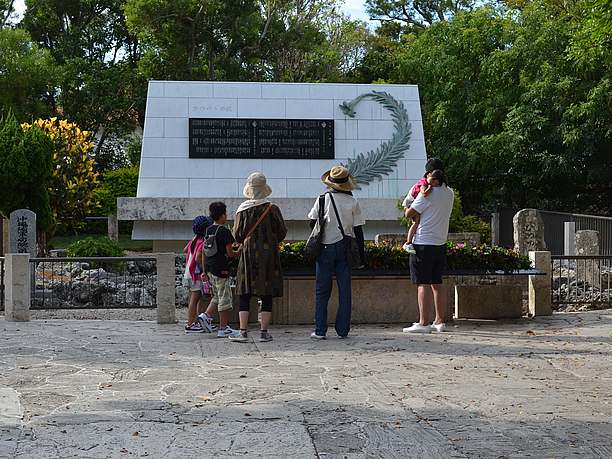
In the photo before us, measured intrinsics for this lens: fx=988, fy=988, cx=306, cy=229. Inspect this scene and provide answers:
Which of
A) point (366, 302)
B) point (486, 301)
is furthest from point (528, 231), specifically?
point (366, 302)

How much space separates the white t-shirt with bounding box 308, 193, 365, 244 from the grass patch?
17.4 meters

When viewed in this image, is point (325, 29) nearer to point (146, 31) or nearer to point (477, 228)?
point (146, 31)

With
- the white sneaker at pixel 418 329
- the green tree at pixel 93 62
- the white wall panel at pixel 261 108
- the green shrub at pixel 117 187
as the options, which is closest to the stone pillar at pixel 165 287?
the white sneaker at pixel 418 329

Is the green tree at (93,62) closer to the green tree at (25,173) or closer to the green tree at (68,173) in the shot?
the green tree at (68,173)

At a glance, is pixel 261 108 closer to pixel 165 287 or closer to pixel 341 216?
pixel 165 287

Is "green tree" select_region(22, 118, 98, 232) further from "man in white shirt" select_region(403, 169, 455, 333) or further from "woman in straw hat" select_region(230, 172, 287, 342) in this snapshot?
"man in white shirt" select_region(403, 169, 455, 333)

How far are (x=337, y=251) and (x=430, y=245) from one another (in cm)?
113

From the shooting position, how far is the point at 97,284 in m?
15.0

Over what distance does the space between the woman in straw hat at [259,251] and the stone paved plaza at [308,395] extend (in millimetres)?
444

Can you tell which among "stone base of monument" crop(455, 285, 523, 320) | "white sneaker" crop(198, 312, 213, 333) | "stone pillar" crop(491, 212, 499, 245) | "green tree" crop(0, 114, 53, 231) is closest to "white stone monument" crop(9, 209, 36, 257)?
"green tree" crop(0, 114, 53, 231)

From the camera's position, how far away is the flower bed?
1176 cm

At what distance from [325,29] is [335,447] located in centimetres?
3732

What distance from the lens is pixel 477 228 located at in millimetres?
22906

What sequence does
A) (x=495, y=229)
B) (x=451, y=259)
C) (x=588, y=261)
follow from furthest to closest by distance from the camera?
(x=495, y=229) < (x=588, y=261) < (x=451, y=259)
